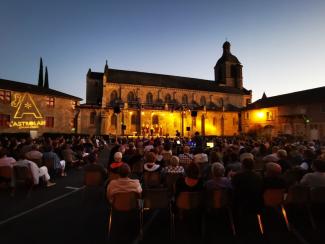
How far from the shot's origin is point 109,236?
4750mm

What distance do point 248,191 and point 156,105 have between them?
45.6m

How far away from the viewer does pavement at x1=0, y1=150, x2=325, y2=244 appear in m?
4.70

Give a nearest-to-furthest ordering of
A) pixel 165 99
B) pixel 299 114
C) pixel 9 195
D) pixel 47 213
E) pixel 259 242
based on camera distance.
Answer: pixel 259 242 < pixel 47 213 < pixel 9 195 < pixel 299 114 < pixel 165 99

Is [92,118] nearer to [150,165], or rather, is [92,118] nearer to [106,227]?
[150,165]

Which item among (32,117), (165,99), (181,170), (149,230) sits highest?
(165,99)

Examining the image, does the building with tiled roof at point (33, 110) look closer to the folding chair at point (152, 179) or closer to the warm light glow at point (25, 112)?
the warm light glow at point (25, 112)

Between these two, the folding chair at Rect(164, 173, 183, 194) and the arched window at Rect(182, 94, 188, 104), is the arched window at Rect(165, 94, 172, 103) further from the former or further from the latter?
the folding chair at Rect(164, 173, 183, 194)

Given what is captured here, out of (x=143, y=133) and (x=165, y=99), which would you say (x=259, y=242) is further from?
(x=165, y=99)

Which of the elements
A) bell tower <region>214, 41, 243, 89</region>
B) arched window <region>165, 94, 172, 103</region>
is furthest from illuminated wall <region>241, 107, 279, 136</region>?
arched window <region>165, 94, 172, 103</region>

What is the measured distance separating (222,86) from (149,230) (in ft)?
209

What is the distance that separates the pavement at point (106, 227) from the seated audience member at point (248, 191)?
60 cm

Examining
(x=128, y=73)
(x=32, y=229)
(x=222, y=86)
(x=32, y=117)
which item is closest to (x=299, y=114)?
(x=222, y=86)

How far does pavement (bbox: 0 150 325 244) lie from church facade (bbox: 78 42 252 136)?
3222cm

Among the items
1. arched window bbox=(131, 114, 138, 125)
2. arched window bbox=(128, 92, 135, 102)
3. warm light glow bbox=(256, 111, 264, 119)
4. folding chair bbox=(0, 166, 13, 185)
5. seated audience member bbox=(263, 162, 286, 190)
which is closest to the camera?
seated audience member bbox=(263, 162, 286, 190)
